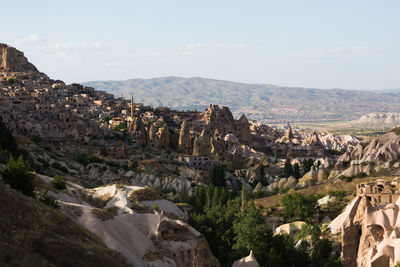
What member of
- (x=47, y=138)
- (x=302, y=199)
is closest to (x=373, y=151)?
(x=302, y=199)

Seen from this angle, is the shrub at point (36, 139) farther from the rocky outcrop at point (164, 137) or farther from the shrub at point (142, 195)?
A: the shrub at point (142, 195)

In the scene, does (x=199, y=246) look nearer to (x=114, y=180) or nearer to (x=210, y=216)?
(x=210, y=216)

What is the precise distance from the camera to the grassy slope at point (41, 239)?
19.4m

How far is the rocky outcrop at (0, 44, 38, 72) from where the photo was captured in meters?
158

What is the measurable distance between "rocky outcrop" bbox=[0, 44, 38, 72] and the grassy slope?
476ft

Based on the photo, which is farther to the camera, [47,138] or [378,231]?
[47,138]

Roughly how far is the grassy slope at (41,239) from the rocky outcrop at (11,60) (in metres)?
145

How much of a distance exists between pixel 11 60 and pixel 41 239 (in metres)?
151

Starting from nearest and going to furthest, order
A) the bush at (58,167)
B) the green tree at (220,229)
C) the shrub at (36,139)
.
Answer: the green tree at (220,229), the bush at (58,167), the shrub at (36,139)

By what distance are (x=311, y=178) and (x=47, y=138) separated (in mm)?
45506

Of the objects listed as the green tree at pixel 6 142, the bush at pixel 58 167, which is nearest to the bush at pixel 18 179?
the green tree at pixel 6 142

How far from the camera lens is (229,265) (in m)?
35.3

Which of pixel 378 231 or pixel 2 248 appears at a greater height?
pixel 2 248

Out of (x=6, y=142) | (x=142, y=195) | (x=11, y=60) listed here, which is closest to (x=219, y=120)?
(x=11, y=60)
